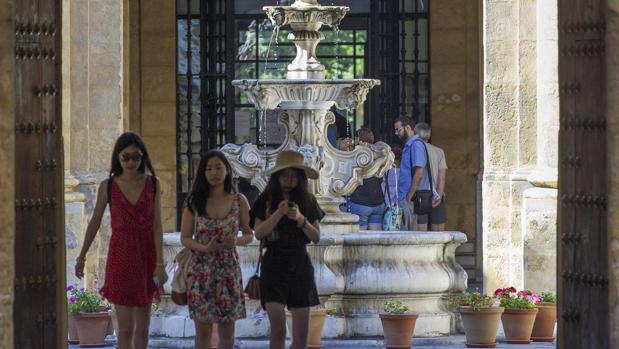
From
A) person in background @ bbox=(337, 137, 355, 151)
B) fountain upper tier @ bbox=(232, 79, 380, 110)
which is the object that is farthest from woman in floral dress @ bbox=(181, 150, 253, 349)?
person in background @ bbox=(337, 137, 355, 151)

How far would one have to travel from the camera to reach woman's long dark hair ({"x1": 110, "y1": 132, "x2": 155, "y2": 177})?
39.9ft

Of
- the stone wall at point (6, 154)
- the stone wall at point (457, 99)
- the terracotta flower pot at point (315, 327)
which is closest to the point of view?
the stone wall at point (6, 154)

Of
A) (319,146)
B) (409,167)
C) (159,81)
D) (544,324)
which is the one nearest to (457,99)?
(159,81)

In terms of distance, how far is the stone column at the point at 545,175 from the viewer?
59.6ft

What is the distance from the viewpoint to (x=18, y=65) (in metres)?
10.8

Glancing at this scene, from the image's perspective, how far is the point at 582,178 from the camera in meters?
11.0

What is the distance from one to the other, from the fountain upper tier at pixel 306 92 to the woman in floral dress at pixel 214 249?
14.6ft

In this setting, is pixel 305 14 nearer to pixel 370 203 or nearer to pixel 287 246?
pixel 370 203

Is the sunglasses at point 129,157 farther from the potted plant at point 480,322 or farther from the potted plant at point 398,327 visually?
the potted plant at point 480,322

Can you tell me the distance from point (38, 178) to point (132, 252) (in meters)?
1.43

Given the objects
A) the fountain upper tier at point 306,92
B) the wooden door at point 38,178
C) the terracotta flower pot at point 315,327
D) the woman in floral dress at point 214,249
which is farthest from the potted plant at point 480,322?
the wooden door at point 38,178

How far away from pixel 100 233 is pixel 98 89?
133 centimetres

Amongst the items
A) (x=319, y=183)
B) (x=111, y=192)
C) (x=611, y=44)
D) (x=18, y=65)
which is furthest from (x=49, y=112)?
(x=319, y=183)

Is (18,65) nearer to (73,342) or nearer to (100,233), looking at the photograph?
(73,342)
